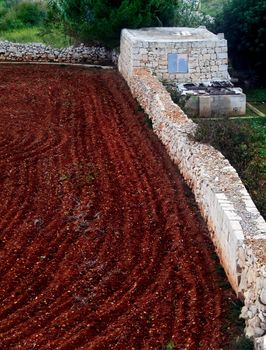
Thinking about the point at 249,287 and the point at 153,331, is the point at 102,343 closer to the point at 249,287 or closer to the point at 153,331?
the point at 153,331

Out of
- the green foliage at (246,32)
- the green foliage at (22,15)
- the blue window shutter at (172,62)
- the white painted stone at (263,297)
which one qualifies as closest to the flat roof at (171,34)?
the blue window shutter at (172,62)

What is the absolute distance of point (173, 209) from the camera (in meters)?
12.7

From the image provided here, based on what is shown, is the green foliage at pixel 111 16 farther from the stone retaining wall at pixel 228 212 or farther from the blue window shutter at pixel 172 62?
the stone retaining wall at pixel 228 212

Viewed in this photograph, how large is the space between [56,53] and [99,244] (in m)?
15.4

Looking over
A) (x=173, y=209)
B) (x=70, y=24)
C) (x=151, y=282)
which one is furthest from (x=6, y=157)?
(x=70, y=24)

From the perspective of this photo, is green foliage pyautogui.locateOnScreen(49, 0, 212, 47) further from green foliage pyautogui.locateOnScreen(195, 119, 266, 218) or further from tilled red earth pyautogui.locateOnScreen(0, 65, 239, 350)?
green foliage pyautogui.locateOnScreen(195, 119, 266, 218)

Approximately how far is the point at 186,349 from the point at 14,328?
2403 mm

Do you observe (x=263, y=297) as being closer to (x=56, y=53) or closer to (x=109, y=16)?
(x=109, y=16)

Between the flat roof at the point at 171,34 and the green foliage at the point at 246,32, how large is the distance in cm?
97

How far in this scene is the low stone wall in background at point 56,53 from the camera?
2552 centimetres

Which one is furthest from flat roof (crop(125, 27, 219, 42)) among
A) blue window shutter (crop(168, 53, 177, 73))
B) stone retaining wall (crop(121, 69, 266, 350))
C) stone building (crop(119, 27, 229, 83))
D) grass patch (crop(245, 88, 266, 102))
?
stone retaining wall (crop(121, 69, 266, 350))

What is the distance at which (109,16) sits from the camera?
77.2 feet

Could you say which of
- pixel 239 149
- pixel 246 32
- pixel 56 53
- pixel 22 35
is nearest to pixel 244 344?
pixel 239 149

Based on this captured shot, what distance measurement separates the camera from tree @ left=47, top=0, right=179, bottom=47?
76.5 feet
